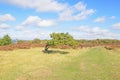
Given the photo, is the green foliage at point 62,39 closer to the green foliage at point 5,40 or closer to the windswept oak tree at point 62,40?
the windswept oak tree at point 62,40

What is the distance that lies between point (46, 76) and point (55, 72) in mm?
3129

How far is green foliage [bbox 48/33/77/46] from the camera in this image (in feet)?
186

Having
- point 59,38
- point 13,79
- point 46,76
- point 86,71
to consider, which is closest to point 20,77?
point 13,79

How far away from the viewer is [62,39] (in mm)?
57844

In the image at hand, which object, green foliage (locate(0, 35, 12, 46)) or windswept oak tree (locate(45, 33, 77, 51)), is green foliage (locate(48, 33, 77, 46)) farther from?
green foliage (locate(0, 35, 12, 46))

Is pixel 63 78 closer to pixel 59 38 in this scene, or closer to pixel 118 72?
pixel 118 72

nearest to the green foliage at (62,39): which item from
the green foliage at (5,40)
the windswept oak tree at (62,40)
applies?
the windswept oak tree at (62,40)

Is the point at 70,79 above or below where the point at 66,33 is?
below

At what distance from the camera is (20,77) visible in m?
31.0

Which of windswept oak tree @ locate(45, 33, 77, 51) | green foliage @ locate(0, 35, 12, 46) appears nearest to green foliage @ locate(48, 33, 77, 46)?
windswept oak tree @ locate(45, 33, 77, 51)

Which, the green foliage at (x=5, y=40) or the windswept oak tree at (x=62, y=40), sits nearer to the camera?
the windswept oak tree at (x=62, y=40)

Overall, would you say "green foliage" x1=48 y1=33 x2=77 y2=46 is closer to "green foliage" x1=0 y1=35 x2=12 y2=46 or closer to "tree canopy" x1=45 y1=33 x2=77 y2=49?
"tree canopy" x1=45 y1=33 x2=77 y2=49

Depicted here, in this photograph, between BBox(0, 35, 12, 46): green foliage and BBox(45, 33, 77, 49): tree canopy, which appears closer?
BBox(45, 33, 77, 49): tree canopy

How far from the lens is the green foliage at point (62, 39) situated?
56.6 meters
